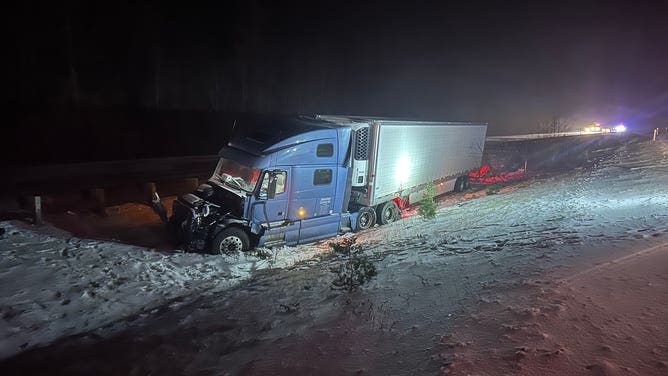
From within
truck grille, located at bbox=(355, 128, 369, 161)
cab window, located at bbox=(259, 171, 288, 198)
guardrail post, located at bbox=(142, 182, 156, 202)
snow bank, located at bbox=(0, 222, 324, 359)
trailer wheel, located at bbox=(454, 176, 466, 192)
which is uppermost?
truck grille, located at bbox=(355, 128, 369, 161)

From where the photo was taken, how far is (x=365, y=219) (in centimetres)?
1274

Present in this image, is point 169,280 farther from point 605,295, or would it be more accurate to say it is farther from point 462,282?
point 605,295

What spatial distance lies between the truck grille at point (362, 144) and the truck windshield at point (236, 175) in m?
3.13

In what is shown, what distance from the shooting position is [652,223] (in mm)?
8320

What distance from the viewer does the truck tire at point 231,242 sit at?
32.2ft

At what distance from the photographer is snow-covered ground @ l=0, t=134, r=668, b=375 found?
4.58 metres

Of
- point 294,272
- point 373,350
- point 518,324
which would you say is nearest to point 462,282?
point 518,324

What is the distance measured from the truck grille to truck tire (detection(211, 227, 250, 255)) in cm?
402

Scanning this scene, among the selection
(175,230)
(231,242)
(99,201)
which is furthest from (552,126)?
(99,201)

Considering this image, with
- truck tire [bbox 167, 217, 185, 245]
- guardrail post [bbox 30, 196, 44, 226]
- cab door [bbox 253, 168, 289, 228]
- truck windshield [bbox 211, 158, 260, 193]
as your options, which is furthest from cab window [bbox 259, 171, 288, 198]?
guardrail post [bbox 30, 196, 44, 226]

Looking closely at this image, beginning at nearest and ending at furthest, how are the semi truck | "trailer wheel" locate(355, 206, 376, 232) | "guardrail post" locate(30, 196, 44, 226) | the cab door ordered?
the semi truck → the cab door → "guardrail post" locate(30, 196, 44, 226) → "trailer wheel" locate(355, 206, 376, 232)

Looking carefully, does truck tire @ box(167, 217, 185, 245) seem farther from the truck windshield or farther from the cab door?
the cab door

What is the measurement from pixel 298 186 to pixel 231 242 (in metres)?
2.23

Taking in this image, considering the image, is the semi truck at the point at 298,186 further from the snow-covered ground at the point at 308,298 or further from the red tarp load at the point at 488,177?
the red tarp load at the point at 488,177
